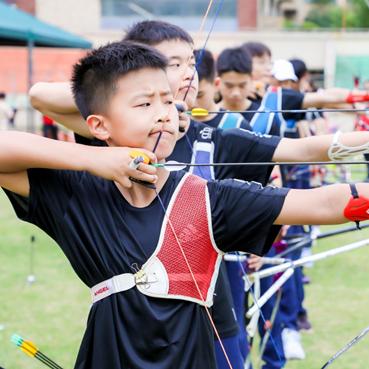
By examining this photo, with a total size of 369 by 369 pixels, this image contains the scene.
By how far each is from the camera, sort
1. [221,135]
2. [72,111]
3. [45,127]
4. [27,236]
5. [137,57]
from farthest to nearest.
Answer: [45,127] < [27,236] < [221,135] < [72,111] < [137,57]

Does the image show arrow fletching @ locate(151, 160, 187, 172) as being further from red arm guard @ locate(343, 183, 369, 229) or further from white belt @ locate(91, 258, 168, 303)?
red arm guard @ locate(343, 183, 369, 229)

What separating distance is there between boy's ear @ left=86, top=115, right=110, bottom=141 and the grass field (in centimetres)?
250

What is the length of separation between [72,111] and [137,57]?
627 mm

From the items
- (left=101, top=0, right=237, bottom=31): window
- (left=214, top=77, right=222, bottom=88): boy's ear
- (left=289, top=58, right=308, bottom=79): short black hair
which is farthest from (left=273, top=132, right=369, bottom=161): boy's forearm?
(left=101, top=0, right=237, bottom=31): window

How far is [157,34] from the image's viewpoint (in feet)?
9.03

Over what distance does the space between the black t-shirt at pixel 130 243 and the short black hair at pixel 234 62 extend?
8.53ft

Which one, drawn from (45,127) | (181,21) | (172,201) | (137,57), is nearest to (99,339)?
(172,201)

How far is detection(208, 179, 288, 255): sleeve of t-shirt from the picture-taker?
183 cm

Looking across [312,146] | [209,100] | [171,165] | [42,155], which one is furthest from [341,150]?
[209,100]

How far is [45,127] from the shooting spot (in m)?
15.5

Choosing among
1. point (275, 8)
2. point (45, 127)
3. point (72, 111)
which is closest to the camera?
point (72, 111)

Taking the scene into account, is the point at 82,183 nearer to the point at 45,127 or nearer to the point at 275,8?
the point at 45,127

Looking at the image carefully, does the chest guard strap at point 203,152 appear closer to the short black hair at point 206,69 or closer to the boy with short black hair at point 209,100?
the boy with short black hair at point 209,100

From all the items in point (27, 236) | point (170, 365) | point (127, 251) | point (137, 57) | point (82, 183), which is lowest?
point (27, 236)
